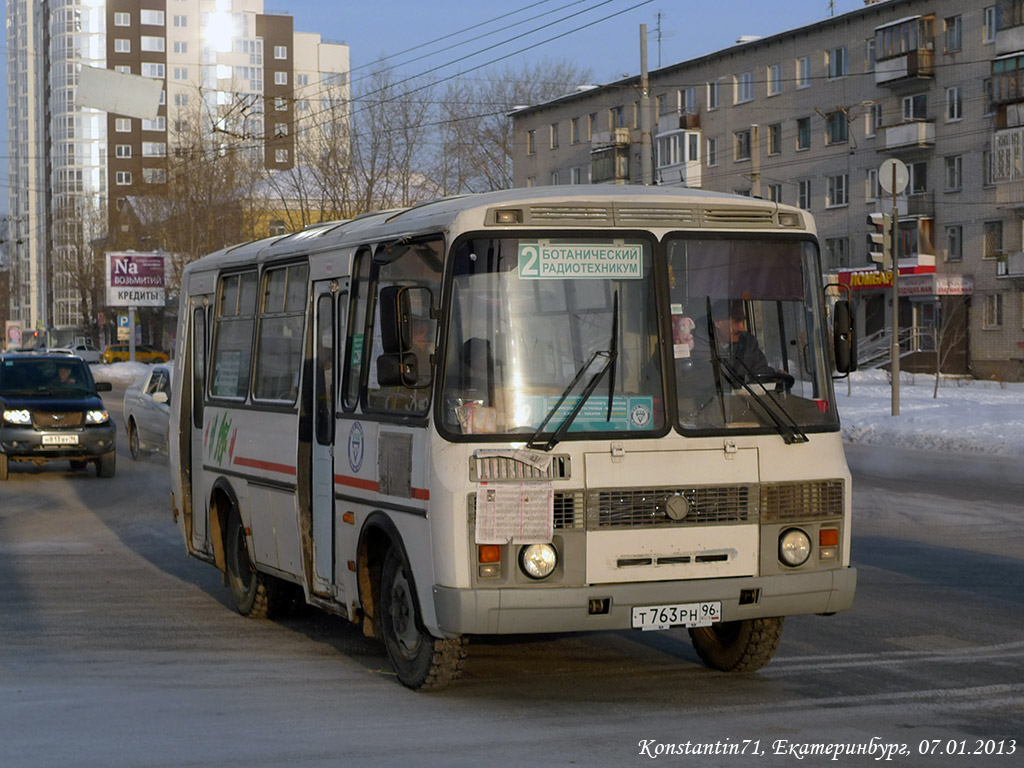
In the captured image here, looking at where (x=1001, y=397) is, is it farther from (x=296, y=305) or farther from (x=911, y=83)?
(x=296, y=305)

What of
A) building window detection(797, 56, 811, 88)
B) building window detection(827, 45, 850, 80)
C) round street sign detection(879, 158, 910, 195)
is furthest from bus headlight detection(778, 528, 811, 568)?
building window detection(797, 56, 811, 88)

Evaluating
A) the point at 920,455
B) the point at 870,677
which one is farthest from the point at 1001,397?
the point at 870,677

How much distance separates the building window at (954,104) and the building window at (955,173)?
4.92 ft

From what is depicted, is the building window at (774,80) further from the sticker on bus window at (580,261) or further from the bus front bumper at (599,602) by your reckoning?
the bus front bumper at (599,602)

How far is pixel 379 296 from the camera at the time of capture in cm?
765

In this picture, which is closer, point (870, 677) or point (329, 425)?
point (870, 677)

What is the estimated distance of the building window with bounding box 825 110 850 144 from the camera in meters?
61.6

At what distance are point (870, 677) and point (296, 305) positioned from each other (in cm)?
398

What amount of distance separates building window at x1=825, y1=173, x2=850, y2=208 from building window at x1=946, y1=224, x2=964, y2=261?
16.6 ft

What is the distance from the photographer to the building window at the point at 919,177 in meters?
58.7

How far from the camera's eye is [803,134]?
210ft

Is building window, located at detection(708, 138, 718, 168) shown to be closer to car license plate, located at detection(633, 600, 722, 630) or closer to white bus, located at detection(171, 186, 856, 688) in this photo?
white bus, located at detection(171, 186, 856, 688)

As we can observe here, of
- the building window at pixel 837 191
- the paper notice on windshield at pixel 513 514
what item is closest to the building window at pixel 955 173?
the building window at pixel 837 191

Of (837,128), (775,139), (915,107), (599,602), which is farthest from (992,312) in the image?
(599,602)
